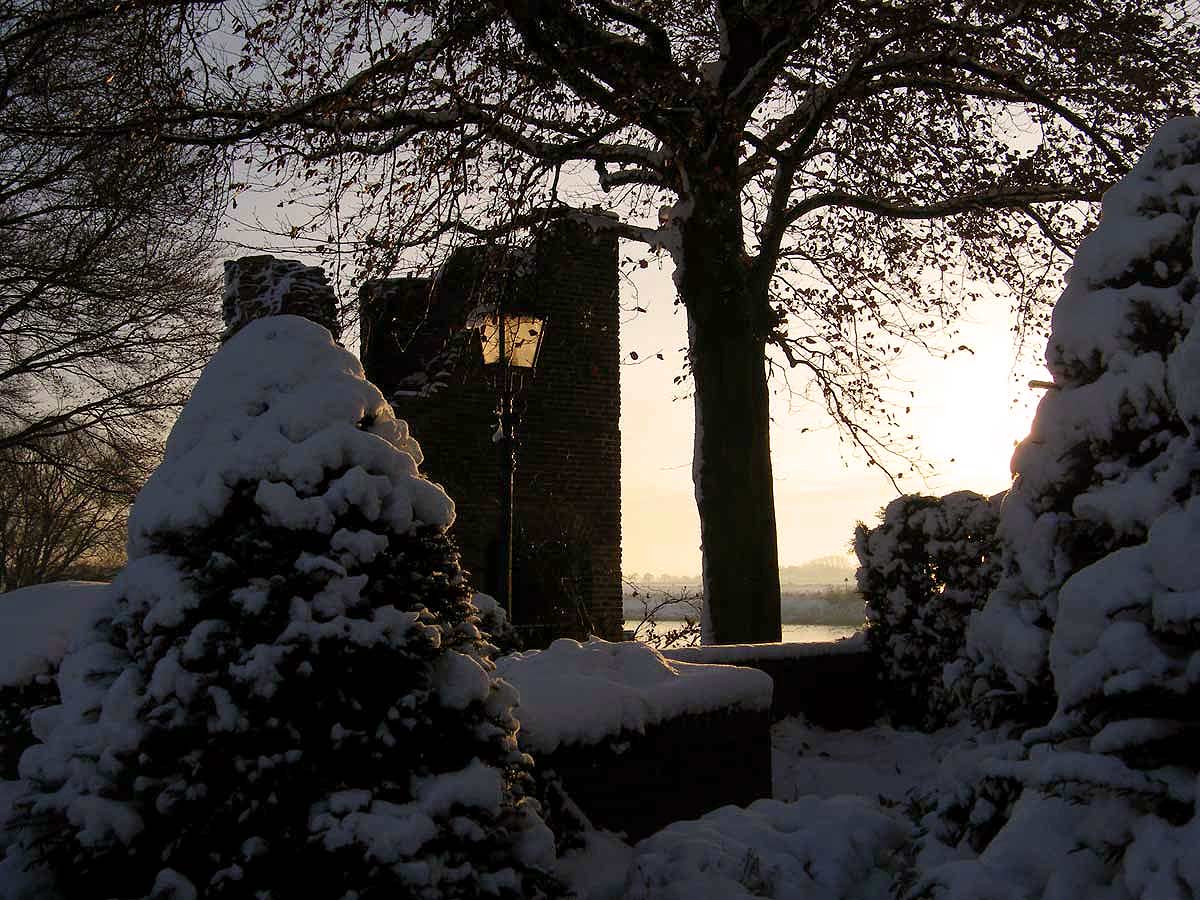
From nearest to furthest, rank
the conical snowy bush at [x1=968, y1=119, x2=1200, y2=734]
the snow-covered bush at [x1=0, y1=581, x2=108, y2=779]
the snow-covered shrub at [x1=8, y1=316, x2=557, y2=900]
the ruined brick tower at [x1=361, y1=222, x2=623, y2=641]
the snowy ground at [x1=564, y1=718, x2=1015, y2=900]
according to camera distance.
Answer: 1. the conical snowy bush at [x1=968, y1=119, x2=1200, y2=734]
2. the snow-covered shrub at [x1=8, y1=316, x2=557, y2=900]
3. the snowy ground at [x1=564, y1=718, x2=1015, y2=900]
4. the snow-covered bush at [x1=0, y1=581, x2=108, y2=779]
5. the ruined brick tower at [x1=361, y1=222, x2=623, y2=641]

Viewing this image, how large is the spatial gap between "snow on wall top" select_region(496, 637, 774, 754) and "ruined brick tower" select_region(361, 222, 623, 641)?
8.68 meters

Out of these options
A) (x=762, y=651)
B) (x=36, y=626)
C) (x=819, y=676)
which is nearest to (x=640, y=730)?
(x=36, y=626)

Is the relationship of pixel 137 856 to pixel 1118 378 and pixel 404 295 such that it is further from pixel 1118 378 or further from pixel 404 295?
pixel 404 295

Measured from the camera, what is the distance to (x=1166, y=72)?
36.9 ft

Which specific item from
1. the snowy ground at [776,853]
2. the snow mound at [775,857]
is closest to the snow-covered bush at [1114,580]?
the snowy ground at [776,853]

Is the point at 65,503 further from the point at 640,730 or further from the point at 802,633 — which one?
the point at 802,633

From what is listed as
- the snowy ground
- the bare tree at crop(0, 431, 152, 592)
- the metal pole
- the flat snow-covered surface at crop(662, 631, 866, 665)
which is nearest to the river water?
the flat snow-covered surface at crop(662, 631, 866, 665)

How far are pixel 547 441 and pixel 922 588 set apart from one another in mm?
8191

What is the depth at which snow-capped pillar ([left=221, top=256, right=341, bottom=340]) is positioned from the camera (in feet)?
27.1

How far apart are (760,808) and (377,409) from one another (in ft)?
7.79

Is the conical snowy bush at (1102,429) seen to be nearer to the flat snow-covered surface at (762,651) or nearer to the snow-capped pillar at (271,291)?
the flat snow-covered surface at (762,651)

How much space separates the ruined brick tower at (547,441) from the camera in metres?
15.5

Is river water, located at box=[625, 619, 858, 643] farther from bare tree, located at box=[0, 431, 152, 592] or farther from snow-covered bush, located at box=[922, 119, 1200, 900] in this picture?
bare tree, located at box=[0, 431, 152, 592]

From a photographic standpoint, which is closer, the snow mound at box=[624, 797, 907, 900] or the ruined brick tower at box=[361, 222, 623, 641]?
the snow mound at box=[624, 797, 907, 900]
